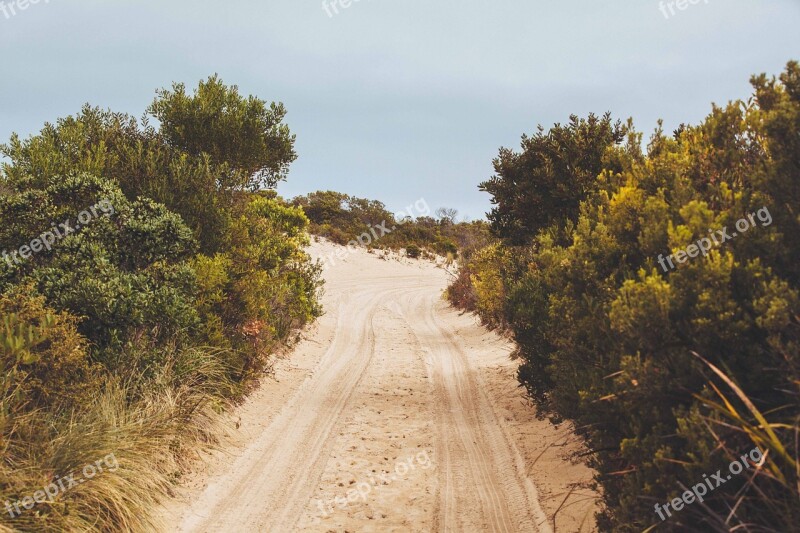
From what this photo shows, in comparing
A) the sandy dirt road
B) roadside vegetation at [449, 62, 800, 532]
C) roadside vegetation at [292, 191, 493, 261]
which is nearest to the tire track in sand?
the sandy dirt road

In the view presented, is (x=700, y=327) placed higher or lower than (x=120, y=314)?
lower

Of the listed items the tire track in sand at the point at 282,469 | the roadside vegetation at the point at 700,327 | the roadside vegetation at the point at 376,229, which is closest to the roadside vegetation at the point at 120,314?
the tire track in sand at the point at 282,469

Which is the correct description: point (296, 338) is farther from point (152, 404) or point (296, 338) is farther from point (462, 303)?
point (462, 303)

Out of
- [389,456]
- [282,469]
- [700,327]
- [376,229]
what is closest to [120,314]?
[282,469]

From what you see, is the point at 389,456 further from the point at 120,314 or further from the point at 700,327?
the point at 700,327

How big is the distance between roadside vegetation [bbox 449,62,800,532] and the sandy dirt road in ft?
5.20

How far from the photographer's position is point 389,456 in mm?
7852

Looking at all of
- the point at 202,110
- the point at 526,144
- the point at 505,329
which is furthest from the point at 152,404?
the point at 505,329

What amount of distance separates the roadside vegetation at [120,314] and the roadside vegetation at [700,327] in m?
4.64

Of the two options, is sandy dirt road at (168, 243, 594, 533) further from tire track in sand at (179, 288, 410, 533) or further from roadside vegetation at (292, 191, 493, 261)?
roadside vegetation at (292, 191, 493, 261)

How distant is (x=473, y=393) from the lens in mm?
11234

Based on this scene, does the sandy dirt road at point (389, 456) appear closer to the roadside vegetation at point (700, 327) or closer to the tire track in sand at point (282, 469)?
the tire track in sand at point (282, 469)

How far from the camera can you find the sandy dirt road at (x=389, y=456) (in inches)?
238

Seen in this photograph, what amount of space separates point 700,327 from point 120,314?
6.40 metres
